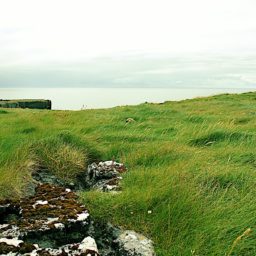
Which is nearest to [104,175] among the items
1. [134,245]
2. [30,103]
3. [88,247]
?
[134,245]

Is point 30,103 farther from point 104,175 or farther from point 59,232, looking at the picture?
point 59,232

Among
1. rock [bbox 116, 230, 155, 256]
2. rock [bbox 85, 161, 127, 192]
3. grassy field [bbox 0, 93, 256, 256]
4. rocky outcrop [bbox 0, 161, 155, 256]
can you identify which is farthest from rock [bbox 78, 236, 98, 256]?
rock [bbox 85, 161, 127, 192]

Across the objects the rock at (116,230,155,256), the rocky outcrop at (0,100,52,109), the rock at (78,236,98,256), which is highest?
Result: the rocky outcrop at (0,100,52,109)

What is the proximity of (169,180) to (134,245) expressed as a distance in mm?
1354

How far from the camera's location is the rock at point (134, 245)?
3.78 meters

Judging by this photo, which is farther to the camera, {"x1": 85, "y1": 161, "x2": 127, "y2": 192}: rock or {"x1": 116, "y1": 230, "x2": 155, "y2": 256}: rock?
{"x1": 85, "y1": 161, "x2": 127, "y2": 192}: rock

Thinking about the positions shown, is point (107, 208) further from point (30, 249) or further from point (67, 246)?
point (30, 249)

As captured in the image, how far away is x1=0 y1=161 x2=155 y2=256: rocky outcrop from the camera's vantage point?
352cm

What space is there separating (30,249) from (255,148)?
16.9 feet

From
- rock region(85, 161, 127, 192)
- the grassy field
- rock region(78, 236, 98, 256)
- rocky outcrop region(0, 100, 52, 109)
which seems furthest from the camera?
rocky outcrop region(0, 100, 52, 109)

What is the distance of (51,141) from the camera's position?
24.3 ft

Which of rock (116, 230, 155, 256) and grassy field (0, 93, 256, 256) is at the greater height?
grassy field (0, 93, 256, 256)

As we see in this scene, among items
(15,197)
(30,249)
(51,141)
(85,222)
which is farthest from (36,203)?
(51,141)

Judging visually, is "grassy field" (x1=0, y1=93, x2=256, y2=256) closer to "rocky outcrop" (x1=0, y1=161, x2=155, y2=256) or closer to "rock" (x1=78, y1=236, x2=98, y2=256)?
"rocky outcrop" (x1=0, y1=161, x2=155, y2=256)
